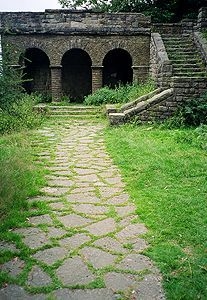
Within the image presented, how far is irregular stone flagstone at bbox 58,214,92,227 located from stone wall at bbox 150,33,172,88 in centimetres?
809

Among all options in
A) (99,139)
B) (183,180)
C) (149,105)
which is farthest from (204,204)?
(149,105)

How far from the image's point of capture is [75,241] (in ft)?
12.0

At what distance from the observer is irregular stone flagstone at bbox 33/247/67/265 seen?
3.31 metres

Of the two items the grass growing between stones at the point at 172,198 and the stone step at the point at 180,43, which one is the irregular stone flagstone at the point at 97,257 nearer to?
the grass growing between stones at the point at 172,198

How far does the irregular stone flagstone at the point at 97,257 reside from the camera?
10.6ft

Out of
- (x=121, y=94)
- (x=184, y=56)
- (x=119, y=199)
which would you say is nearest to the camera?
(x=119, y=199)

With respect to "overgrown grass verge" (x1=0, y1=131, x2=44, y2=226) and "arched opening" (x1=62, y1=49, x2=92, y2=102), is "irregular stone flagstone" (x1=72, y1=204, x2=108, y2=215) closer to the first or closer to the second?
"overgrown grass verge" (x1=0, y1=131, x2=44, y2=226)

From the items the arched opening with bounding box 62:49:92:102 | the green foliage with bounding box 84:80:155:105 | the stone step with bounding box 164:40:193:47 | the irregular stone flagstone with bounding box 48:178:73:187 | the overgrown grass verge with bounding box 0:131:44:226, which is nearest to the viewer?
the overgrown grass verge with bounding box 0:131:44:226

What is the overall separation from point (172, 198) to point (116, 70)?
45.5 feet

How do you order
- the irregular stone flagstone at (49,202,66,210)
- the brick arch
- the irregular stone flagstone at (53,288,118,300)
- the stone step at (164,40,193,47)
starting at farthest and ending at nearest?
the brick arch → the stone step at (164,40,193,47) → the irregular stone flagstone at (49,202,66,210) → the irregular stone flagstone at (53,288,118,300)

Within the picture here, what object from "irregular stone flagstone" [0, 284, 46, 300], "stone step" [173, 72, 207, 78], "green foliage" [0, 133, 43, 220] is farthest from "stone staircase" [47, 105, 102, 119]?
"irregular stone flagstone" [0, 284, 46, 300]

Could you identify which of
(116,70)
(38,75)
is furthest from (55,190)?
(116,70)

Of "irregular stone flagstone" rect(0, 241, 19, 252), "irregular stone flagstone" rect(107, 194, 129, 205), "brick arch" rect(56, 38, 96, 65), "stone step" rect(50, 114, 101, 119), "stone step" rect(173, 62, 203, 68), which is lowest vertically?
"irregular stone flagstone" rect(0, 241, 19, 252)

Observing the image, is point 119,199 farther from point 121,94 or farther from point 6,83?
point 121,94
